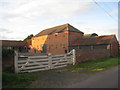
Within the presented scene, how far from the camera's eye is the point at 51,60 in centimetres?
966

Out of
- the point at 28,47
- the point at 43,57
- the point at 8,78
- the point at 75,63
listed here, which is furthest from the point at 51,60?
the point at 28,47

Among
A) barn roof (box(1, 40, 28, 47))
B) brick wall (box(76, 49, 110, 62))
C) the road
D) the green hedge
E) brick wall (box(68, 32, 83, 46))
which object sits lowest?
the road

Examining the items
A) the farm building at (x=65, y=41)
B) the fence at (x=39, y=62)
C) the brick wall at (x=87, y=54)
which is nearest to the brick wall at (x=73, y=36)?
the farm building at (x=65, y=41)

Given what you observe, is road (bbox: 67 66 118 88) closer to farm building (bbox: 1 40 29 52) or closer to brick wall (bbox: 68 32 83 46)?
brick wall (bbox: 68 32 83 46)

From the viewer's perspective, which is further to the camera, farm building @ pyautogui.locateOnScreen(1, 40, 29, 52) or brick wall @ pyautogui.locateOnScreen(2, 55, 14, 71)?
farm building @ pyautogui.locateOnScreen(1, 40, 29, 52)

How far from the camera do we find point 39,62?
898cm

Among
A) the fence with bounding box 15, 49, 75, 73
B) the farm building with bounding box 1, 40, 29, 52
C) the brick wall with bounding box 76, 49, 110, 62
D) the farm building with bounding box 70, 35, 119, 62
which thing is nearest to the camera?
the fence with bounding box 15, 49, 75, 73

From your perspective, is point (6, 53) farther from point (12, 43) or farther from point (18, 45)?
point (18, 45)

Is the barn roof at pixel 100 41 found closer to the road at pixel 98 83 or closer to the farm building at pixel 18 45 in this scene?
the farm building at pixel 18 45

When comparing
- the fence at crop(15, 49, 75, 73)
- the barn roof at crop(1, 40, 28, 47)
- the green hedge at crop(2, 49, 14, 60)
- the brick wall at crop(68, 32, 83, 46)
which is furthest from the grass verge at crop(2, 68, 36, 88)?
the barn roof at crop(1, 40, 28, 47)

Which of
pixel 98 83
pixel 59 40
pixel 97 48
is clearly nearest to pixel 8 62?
pixel 98 83

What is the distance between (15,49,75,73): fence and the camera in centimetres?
801

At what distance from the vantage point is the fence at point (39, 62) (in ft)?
26.3

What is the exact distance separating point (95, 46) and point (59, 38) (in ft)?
39.7
